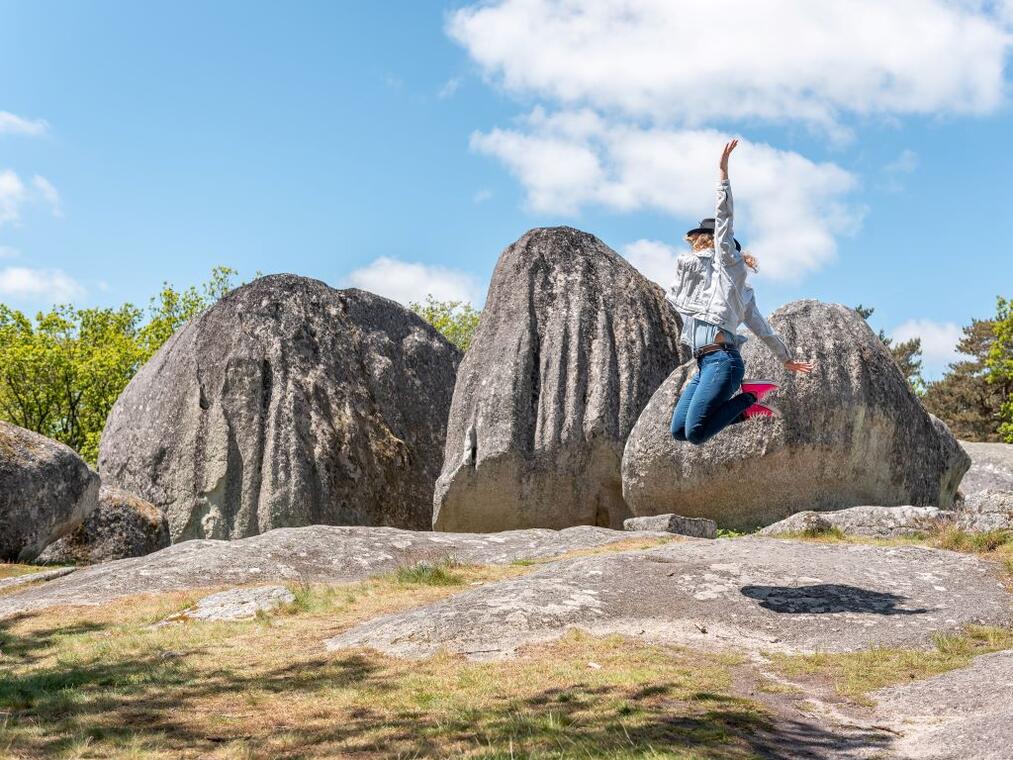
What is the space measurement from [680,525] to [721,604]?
6.35 meters

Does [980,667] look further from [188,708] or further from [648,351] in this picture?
[648,351]

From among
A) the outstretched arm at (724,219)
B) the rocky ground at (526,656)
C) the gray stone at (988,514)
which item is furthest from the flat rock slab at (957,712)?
the gray stone at (988,514)

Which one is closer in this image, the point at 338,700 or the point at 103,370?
the point at 338,700

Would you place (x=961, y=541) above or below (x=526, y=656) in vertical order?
above

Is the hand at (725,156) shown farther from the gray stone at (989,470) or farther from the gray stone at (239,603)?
the gray stone at (989,470)

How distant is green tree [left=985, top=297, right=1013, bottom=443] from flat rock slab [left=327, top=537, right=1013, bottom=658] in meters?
37.0

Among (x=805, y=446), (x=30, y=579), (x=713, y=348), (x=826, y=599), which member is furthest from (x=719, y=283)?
(x=30, y=579)

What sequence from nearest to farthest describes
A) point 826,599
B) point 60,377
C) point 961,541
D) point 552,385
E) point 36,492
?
point 826,599 → point 961,541 → point 36,492 → point 552,385 → point 60,377

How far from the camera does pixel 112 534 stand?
1945 cm

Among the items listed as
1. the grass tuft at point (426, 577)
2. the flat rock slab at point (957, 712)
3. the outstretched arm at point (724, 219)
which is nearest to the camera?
the flat rock slab at point (957, 712)

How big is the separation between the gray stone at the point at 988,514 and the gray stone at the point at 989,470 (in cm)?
1036

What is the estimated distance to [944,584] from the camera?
10.4 metres

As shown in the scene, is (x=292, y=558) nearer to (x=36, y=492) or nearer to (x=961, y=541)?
(x=36, y=492)

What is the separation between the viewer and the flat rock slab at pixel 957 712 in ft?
18.9
